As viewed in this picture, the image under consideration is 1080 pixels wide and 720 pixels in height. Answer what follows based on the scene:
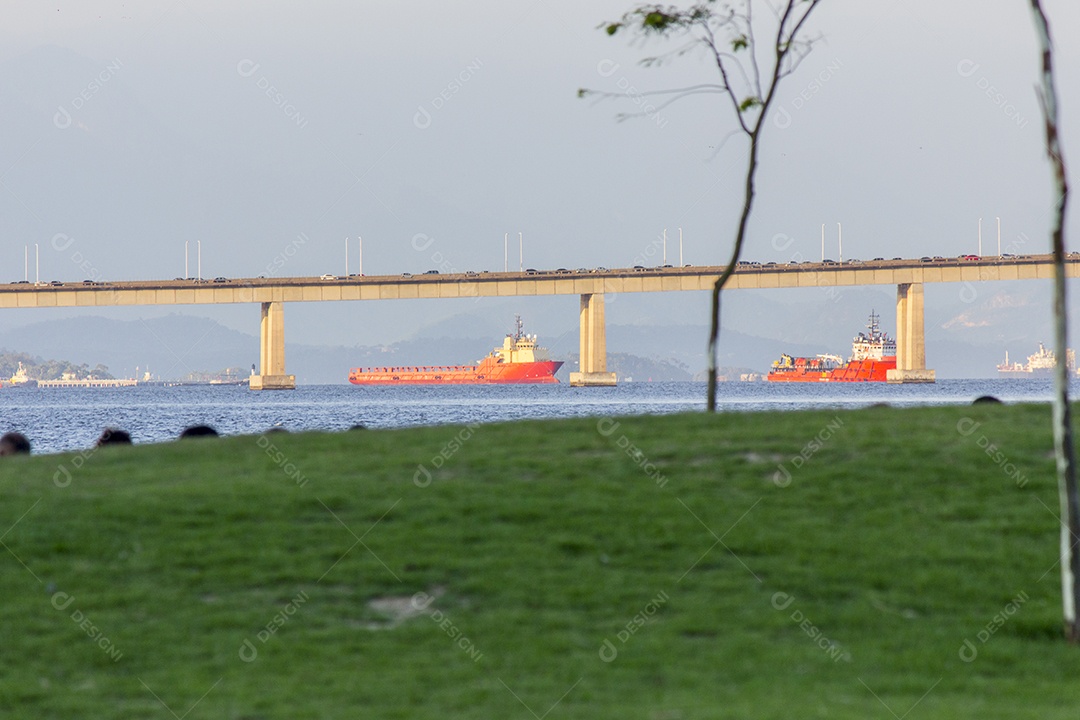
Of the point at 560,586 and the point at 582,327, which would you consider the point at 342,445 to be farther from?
the point at 582,327

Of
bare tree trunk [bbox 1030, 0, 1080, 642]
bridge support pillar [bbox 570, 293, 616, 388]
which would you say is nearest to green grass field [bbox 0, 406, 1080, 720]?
bare tree trunk [bbox 1030, 0, 1080, 642]

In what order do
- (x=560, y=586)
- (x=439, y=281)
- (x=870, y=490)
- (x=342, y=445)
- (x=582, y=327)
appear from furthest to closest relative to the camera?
(x=582, y=327), (x=439, y=281), (x=342, y=445), (x=870, y=490), (x=560, y=586)

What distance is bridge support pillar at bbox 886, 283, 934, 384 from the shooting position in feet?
418

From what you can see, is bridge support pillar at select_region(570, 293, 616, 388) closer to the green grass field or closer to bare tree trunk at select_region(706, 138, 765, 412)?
bare tree trunk at select_region(706, 138, 765, 412)

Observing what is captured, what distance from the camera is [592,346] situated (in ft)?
449

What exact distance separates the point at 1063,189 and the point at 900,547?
13.4 feet

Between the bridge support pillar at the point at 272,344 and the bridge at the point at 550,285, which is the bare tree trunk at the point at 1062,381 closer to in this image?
the bridge at the point at 550,285

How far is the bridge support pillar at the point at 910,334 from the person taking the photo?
127500 mm

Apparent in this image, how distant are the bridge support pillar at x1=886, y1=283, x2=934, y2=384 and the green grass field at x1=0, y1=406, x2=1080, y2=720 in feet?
374

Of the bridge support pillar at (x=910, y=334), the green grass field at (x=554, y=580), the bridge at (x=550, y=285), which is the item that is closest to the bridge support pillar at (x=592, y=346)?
the bridge at (x=550, y=285)

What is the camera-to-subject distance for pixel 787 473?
51.6ft

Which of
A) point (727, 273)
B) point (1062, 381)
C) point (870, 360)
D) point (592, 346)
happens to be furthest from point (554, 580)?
point (870, 360)

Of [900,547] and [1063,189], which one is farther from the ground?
[1063,189]

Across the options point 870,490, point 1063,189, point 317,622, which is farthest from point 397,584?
point 1063,189
